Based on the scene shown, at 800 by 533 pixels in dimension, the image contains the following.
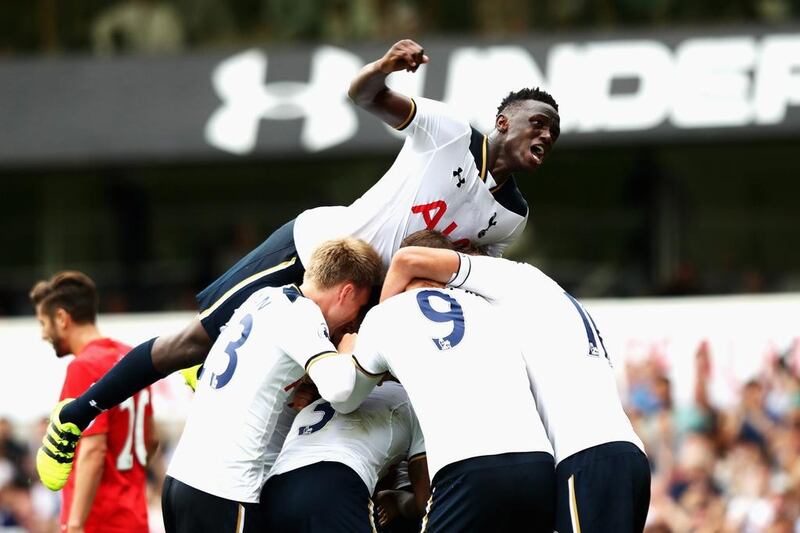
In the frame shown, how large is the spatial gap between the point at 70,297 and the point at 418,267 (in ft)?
7.84

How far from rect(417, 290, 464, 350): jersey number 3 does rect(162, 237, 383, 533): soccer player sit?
38 cm

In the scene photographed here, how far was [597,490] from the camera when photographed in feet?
17.0

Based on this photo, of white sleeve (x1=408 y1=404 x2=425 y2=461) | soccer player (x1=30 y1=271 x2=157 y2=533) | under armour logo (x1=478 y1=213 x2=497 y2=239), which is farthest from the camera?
soccer player (x1=30 y1=271 x2=157 y2=533)

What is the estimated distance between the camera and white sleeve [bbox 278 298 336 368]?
5215 mm

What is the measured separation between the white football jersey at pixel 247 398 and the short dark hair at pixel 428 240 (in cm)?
46

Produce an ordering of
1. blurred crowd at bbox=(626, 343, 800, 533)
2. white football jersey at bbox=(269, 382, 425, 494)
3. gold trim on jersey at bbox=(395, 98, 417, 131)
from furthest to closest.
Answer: blurred crowd at bbox=(626, 343, 800, 533) < gold trim on jersey at bbox=(395, 98, 417, 131) < white football jersey at bbox=(269, 382, 425, 494)

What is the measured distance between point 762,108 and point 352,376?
9.44m

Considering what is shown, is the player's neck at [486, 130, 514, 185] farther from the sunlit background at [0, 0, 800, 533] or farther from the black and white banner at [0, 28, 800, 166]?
the black and white banner at [0, 28, 800, 166]

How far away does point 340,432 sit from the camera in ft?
17.8

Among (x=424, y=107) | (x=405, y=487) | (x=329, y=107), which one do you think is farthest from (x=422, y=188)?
(x=329, y=107)

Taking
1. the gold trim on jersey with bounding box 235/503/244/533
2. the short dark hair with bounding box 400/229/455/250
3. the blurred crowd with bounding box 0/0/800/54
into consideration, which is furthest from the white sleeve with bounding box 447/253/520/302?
the blurred crowd with bounding box 0/0/800/54

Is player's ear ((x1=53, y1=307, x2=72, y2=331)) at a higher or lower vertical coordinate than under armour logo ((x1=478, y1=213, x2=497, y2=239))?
lower

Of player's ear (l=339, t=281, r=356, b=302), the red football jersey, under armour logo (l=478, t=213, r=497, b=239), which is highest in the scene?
under armour logo (l=478, t=213, r=497, b=239)

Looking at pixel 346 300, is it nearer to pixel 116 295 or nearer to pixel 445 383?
pixel 445 383
